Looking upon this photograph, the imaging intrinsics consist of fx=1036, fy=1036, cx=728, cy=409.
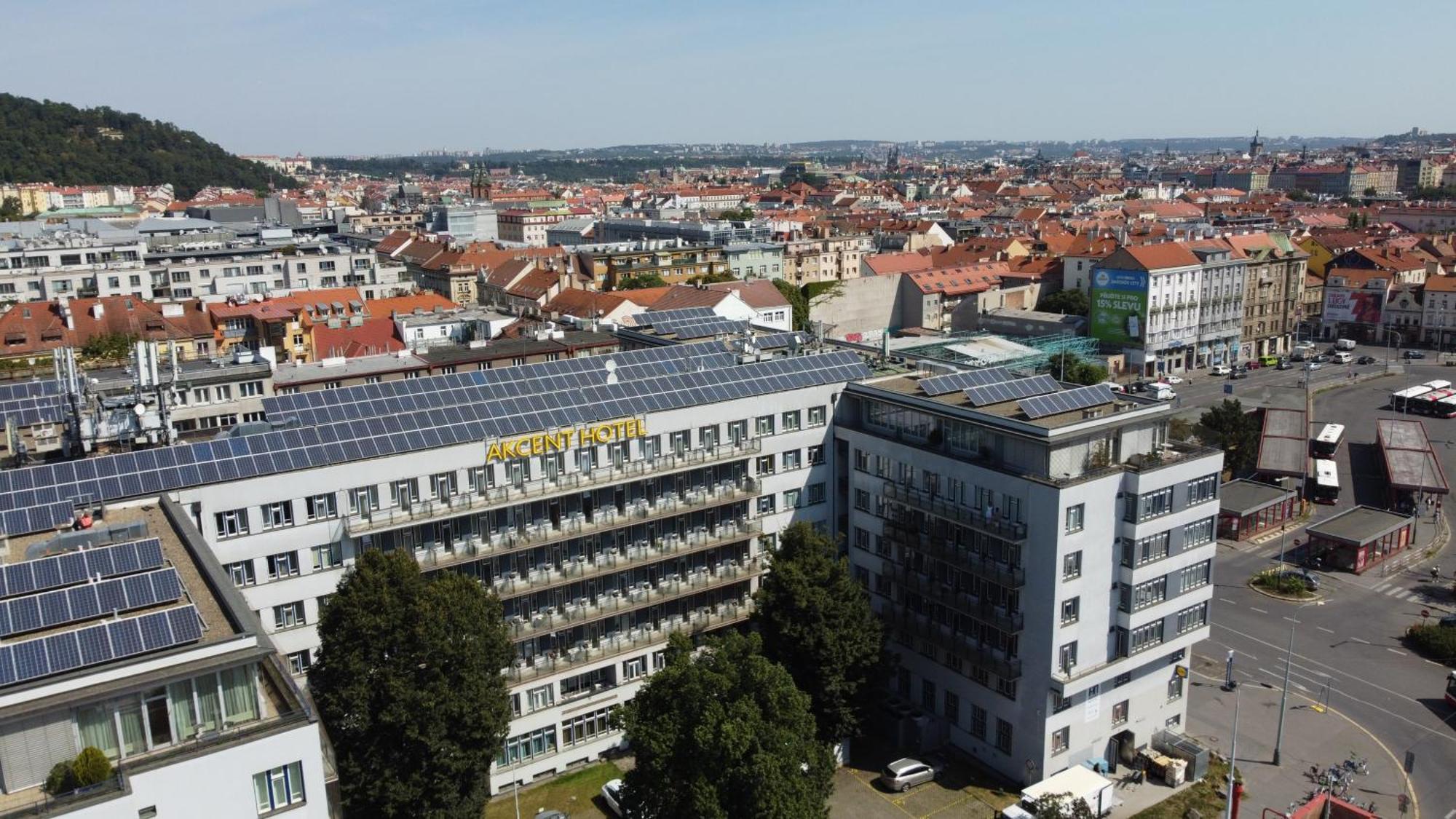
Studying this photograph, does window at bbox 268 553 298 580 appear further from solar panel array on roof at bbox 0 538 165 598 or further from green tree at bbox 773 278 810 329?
green tree at bbox 773 278 810 329

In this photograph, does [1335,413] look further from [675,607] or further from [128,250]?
[128,250]

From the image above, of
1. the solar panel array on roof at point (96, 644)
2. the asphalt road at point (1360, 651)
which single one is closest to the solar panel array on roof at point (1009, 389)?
the asphalt road at point (1360, 651)

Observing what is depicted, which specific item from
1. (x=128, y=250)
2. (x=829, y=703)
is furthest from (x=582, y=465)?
(x=128, y=250)

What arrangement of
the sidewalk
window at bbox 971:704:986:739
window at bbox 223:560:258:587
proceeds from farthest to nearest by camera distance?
window at bbox 971:704:986:739 → the sidewalk → window at bbox 223:560:258:587

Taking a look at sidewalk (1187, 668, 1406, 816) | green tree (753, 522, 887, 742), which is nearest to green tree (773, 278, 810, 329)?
sidewalk (1187, 668, 1406, 816)

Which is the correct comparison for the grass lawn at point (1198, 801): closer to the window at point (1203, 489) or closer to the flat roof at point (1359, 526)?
the window at point (1203, 489)

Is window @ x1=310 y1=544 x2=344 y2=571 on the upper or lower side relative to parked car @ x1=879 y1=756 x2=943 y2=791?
upper

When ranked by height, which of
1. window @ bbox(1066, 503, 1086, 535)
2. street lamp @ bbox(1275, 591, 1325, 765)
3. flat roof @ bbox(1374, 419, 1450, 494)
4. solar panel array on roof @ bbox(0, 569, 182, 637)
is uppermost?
solar panel array on roof @ bbox(0, 569, 182, 637)
